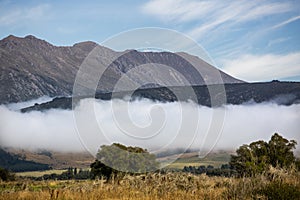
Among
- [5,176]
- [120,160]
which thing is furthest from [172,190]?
[5,176]

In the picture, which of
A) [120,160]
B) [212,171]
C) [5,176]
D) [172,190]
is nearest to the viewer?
[172,190]

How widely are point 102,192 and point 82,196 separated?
767 mm

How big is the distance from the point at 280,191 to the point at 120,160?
33.6 metres

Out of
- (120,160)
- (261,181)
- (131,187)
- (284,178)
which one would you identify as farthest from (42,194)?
(120,160)

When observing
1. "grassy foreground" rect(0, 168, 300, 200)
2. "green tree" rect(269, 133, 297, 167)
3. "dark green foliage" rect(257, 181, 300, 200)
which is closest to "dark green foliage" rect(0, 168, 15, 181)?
"green tree" rect(269, 133, 297, 167)

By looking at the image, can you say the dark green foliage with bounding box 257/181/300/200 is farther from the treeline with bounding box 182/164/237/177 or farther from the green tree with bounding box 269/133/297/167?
the green tree with bounding box 269/133/297/167

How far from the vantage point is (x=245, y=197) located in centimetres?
1251

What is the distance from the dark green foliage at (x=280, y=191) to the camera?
12.6 meters

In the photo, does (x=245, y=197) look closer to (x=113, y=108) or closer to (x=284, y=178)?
(x=284, y=178)

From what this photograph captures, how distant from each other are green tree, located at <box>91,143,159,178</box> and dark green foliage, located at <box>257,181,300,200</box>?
29257 millimetres

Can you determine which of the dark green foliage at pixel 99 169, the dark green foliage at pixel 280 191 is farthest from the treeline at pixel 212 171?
the dark green foliage at pixel 99 169

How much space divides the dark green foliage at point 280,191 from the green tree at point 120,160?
96.0 feet

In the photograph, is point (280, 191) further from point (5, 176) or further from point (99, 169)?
point (5, 176)

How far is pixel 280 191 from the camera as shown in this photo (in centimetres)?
1281
